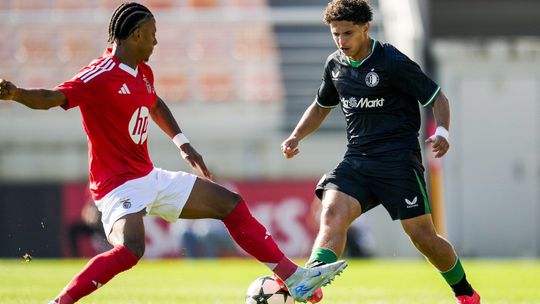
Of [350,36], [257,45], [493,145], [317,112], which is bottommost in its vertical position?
[493,145]

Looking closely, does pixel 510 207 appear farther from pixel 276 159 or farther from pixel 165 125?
pixel 165 125

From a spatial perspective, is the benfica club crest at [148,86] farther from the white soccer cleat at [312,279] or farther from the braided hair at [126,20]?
the white soccer cleat at [312,279]

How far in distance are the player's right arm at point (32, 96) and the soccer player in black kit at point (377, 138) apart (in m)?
1.92

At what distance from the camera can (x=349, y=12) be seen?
6660 mm

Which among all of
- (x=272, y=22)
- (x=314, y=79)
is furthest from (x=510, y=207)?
(x=272, y=22)

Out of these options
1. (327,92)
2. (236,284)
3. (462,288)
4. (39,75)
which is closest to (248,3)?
(39,75)

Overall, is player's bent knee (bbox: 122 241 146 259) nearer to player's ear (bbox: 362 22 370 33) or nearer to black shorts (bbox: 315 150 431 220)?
black shorts (bbox: 315 150 431 220)

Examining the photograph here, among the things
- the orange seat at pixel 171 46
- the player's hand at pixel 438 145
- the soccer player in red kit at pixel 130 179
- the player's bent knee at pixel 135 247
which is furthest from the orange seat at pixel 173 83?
the player's bent knee at pixel 135 247

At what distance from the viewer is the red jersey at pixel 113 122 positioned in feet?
20.0

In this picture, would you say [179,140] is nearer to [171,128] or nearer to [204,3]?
[171,128]

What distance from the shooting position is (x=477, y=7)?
24.7 metres

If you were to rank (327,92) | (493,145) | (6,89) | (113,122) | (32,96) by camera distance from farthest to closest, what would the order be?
1. (493,145)
2. (327,92)
3. (113,122)
4. (32,96)
5. (6,89)

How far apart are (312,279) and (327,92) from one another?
147cm

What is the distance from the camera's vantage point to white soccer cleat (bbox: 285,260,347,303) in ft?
20.8
